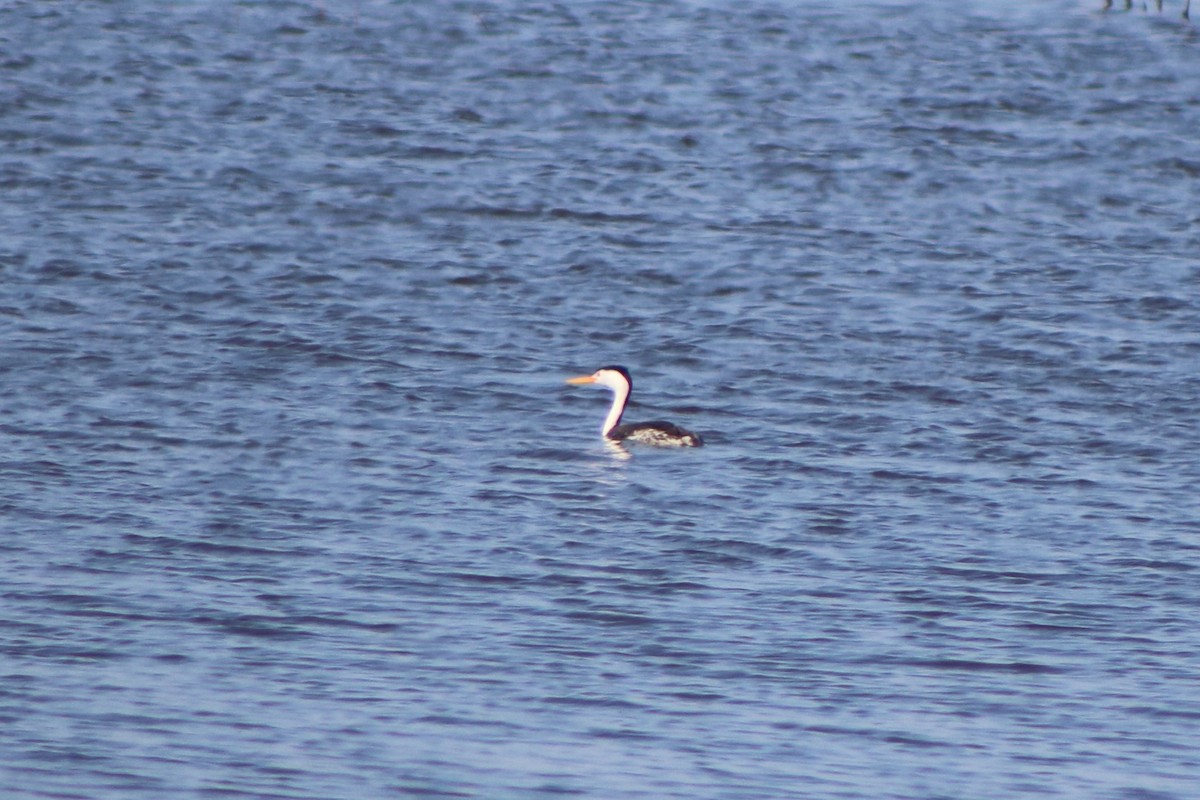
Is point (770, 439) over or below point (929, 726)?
below

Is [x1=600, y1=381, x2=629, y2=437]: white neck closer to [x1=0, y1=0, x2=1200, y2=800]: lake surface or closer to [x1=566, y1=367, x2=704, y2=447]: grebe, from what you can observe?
[x1=566, y1=367, x2=704, y2=447]: grebe

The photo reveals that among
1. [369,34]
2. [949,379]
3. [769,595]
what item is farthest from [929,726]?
[369,34]

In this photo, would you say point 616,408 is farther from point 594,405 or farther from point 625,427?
point 594,405

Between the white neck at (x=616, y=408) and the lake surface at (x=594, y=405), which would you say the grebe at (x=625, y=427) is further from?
the lake surface at (x=594, y=405)

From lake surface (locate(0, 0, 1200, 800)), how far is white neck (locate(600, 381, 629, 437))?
0.34 m

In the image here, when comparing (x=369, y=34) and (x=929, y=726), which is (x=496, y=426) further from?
(x=369, y=34)

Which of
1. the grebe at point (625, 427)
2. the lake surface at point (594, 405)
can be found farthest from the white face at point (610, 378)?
the lake surface at point (594, 405)

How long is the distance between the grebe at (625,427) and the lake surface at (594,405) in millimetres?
318

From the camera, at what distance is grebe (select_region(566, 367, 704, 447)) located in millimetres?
15266

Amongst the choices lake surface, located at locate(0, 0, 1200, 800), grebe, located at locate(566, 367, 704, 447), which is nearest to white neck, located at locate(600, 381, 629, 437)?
grebe, located at locate(566, 367, 704, 447)

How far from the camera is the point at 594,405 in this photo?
17.0m

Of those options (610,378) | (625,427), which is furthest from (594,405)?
(625,427)

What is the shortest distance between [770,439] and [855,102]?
46.1 ft

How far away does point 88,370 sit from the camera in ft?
53.2
